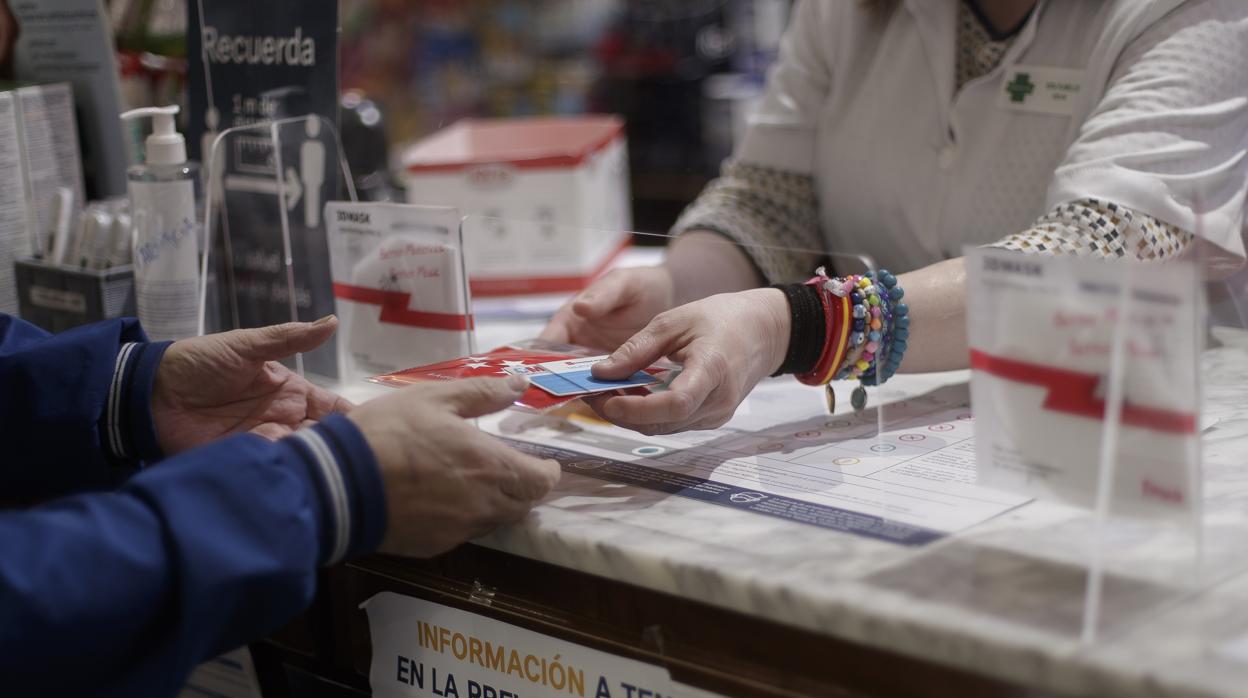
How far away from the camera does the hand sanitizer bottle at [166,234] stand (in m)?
1.55

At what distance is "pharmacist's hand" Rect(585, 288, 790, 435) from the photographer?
1.15 meters

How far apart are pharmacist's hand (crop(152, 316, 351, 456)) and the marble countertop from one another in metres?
0.34

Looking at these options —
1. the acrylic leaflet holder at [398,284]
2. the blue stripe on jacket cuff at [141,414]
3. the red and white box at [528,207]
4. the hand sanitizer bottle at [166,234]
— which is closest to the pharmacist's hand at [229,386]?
the blue stripe on jacket cuff at [141,414]

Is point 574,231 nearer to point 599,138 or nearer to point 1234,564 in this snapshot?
point 599,138

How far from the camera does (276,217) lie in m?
1.68

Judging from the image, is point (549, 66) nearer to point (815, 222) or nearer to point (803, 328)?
point (815, 222)

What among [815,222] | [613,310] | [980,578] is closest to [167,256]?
[613,310]

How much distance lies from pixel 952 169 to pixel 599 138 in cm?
91

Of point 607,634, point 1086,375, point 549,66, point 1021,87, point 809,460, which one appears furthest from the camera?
point 549,66

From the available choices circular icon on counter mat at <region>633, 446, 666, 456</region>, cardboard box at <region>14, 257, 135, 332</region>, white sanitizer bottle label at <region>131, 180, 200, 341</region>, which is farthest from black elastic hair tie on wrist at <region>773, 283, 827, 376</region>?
cardboard box at <region>14, 257, 135, 332</region>

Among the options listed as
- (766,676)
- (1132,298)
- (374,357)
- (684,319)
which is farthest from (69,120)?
(1132,298)

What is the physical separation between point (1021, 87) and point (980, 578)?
0.87 m

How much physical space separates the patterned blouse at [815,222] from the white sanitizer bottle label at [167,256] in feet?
2.36

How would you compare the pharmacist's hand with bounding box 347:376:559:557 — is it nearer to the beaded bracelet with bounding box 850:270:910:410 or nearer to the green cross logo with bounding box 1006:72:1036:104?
the beaded bracelet with bounding box 850:270:910:410
